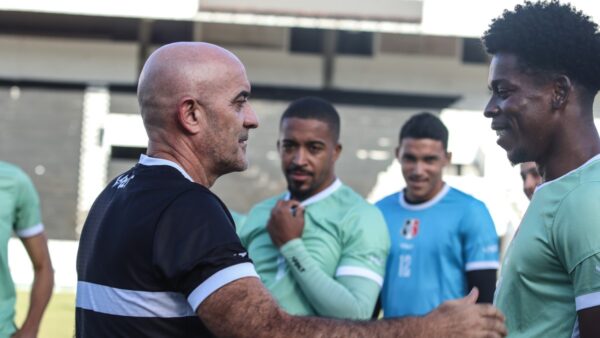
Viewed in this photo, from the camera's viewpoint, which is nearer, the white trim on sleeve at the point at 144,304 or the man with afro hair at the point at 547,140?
the white trim on sleeve at the point at 144,304

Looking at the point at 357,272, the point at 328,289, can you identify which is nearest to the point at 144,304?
the point at 328,289

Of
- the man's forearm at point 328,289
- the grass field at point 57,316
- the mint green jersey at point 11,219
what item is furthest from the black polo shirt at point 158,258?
the grass field at point 57,316

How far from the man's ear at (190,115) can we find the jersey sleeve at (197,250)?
309 millimetres

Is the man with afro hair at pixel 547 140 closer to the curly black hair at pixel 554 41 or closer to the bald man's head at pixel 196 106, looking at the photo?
the curly black hair at pixel 554 41

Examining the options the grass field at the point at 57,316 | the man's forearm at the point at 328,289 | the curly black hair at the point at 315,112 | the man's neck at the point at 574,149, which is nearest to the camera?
the man's neck at the point at 574,149

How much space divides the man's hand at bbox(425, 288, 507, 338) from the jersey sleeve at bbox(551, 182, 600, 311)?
28cm

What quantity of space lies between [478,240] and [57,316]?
23.3 ft

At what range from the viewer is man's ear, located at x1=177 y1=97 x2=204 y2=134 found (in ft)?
8.84

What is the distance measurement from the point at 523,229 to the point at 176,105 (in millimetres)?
1096

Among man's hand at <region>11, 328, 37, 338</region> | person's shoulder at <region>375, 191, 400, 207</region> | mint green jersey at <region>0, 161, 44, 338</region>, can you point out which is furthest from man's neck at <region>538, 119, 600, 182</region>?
man's hand at <region>11, 328, 37, 338</region>

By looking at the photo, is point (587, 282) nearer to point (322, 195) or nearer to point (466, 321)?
→ point (466, 321)

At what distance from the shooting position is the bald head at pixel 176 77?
106 inches

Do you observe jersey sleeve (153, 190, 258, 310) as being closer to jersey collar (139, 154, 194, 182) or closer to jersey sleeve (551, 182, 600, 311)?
jersey collar (139, 154, 194, 182)

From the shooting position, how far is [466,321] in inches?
96.7
